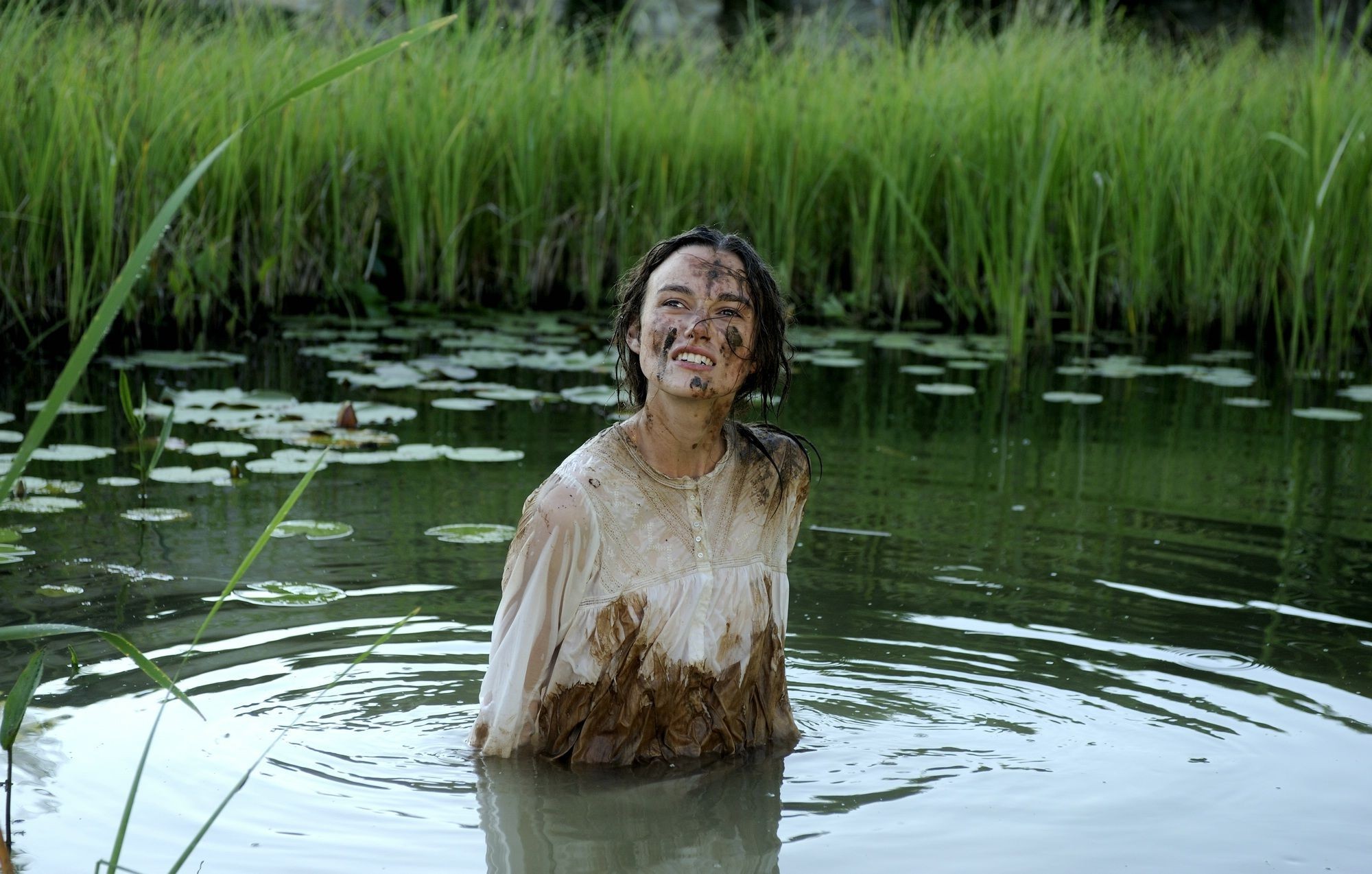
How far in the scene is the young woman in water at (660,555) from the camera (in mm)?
2609

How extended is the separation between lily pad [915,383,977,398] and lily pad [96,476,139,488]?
3212 millimetres

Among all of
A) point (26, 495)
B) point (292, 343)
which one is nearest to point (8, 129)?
point (292, 343)

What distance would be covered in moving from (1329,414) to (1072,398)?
983mm

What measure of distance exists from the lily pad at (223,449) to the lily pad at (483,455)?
64cm

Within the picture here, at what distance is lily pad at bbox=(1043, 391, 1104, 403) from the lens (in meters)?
6.48

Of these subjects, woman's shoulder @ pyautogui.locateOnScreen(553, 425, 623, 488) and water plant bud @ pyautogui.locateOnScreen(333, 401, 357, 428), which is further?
water plant bud @ pyautogui.locateOnScreen(333, 401, 357, 428)

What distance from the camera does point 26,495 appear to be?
445 cm

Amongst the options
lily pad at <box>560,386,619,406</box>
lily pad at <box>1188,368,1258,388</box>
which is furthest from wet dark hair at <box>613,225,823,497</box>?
lily pad at <box>1188,368,1258,388</box>

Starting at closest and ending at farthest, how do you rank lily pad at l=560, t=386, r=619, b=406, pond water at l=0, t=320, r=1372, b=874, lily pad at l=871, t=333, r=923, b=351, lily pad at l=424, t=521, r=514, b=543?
pond water at l=0, t=320, r=1372, b=874 → lily pad at l=424, t=521, r=514, b=543 → lily pad at l=560, t=386, r=619, b=406 → lily pad at l=871, t=333, r=923, b=351

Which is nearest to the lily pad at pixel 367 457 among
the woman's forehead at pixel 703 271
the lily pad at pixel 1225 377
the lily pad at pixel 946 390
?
the lily pad at pixel 946 390

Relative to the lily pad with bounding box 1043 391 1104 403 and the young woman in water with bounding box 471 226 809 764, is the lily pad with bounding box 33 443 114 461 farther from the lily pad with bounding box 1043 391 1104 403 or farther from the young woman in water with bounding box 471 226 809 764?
the lily pad with bounding box 1043 391 1104 403

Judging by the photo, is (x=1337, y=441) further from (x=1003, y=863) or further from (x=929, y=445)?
(x=1003, y=863)

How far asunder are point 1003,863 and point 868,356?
17.9ft

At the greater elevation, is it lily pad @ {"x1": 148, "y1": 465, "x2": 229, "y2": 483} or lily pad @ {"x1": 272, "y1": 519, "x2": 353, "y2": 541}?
lily pad @ {"x1": 148, "y1": 465, "x2": 229, "y2": 483}
